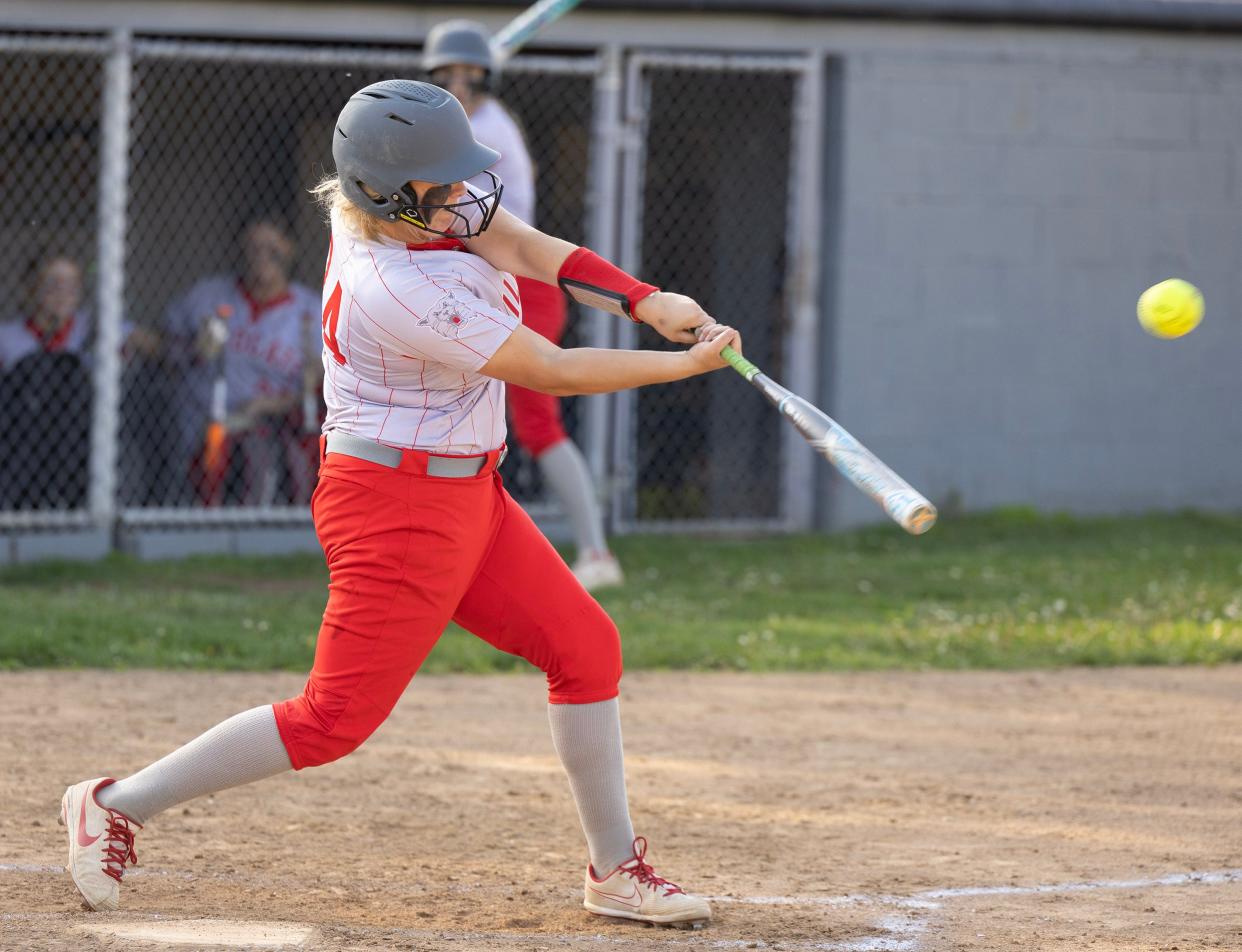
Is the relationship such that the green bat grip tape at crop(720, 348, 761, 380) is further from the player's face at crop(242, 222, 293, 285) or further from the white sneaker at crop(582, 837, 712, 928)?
the player's face at crop(242, 222, 293, 285)

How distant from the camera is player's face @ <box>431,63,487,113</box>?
24.7 feet

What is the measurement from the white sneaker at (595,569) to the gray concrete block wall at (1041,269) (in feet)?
9.42

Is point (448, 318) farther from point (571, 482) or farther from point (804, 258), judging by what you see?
point (804, 258)

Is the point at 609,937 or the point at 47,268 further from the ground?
the point at 47,268

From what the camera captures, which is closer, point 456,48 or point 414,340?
point 414,340

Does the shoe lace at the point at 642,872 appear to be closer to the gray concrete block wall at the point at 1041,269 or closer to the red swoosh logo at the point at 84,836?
the red swoosh logo at the point at 84,836

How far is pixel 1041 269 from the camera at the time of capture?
1102cm

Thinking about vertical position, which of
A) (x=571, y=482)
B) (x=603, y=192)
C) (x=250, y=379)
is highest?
(x=603, y=192)

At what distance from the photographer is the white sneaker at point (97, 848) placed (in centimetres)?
378

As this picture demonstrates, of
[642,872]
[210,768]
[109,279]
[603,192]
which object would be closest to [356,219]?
[210,768]

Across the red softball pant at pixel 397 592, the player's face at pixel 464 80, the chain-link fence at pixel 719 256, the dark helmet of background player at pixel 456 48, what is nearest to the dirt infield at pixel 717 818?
the red softball pant at pixel 397 592

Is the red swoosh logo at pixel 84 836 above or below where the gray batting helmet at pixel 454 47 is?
below

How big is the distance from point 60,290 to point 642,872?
21.2 ft

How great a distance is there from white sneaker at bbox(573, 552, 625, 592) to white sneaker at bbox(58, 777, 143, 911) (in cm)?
432
